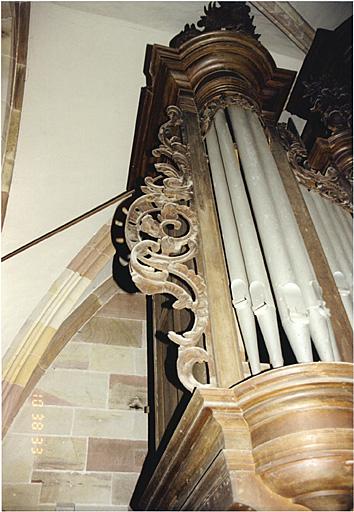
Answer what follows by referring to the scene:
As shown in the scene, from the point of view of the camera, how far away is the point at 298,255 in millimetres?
2191

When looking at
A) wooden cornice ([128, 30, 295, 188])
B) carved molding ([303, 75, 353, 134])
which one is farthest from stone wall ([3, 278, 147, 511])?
carved molding ([303, 75, 353, 134])

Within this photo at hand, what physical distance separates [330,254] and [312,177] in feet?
2.54

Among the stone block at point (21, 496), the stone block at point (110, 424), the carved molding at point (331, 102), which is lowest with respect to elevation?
the stone block at point (21, 496)

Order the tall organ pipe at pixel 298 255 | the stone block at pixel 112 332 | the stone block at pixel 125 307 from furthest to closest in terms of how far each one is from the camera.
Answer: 1. the stone block at pixel 125 307
2. the stone block at pixel 112 332
3. the tall organ pipe at pixel 298 255

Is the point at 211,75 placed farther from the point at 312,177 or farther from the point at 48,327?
the point at 48,327

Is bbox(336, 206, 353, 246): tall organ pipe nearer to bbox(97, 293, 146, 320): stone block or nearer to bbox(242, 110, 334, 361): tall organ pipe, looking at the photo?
bbox(242, 110, 334, 361): tall organ pipe

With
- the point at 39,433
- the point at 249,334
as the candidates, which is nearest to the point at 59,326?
the point at 39,433

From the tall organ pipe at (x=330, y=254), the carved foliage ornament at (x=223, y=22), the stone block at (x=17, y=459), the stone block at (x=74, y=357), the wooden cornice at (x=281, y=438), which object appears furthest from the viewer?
the stone block at (x=74, y=357)

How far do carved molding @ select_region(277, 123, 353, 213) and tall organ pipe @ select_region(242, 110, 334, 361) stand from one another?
0.27m

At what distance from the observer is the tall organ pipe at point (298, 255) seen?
1.86 m

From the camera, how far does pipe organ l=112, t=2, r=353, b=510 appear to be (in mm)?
1560

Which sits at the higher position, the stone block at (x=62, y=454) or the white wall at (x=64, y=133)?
the white wall at (x=64, y=133)

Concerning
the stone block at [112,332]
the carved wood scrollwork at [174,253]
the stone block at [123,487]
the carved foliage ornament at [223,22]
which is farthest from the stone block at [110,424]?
the carved foliage ornament at [223,22]

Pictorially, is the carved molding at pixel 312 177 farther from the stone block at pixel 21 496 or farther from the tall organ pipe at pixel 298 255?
the stone block at pixel 21 496
